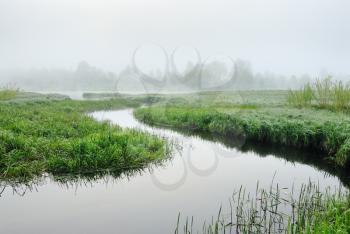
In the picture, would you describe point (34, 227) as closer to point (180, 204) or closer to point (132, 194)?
point (132, 194)

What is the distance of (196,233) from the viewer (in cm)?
698

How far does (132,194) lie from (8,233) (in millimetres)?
3508

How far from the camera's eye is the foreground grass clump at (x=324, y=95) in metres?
26.4

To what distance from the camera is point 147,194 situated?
9656mm

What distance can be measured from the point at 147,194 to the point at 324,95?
921 inches

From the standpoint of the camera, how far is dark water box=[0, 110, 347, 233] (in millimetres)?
7582

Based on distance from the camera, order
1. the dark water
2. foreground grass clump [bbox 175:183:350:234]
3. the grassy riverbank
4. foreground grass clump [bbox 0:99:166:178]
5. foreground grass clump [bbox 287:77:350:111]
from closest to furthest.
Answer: foreground grass clump [bbox 175:183:350:234], the dark water, foreground grass clump [bbox 0:99:166:178], the grassy riverbank, foreground grass clump [bbox 287:77:350:111]

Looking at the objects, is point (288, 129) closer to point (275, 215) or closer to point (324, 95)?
point (275, 215)

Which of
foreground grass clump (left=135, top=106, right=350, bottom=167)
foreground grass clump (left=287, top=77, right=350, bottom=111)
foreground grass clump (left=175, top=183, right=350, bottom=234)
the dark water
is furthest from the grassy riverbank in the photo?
foreground grass clump (left=287, top=77, right=350, bottom=111)

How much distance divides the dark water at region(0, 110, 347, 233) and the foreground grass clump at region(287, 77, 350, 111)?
14.6m

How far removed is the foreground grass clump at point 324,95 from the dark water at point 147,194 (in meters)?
14.6

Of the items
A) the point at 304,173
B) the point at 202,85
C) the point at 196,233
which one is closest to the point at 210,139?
the point at 304,173

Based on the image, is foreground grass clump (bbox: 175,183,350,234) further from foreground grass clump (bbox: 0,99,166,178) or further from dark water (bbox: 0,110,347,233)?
foreground grass clump (bbox: 0,99,166,178)

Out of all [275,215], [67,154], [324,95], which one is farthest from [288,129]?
[324,95]
